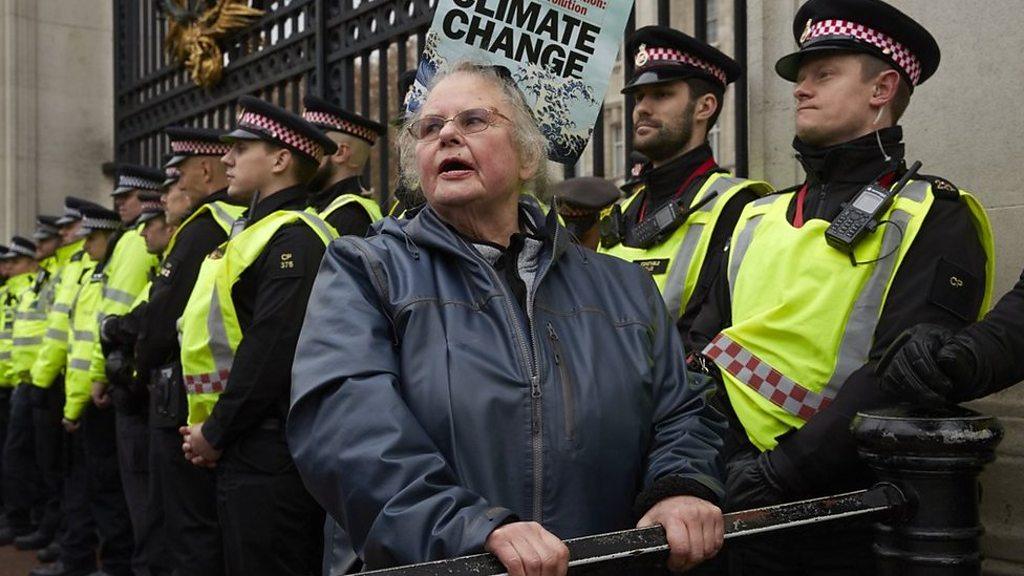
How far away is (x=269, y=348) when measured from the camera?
4.34 metres

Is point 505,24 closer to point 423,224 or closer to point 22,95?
point 423,224

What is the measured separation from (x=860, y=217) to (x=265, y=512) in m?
2.49

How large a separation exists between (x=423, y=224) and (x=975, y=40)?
226cm

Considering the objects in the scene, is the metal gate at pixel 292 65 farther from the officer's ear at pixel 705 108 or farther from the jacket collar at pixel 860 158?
the jacket collar at pixel 860 158

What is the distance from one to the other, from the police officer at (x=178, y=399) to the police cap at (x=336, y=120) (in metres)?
0.60

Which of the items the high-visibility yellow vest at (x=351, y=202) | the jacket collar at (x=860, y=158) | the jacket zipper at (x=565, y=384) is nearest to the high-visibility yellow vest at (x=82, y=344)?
the high-visibility yellow vest at (x=351, y=202)

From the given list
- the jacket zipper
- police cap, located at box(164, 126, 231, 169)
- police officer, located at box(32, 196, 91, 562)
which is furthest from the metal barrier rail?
police officer, located at box(32, 196, 91, 562)

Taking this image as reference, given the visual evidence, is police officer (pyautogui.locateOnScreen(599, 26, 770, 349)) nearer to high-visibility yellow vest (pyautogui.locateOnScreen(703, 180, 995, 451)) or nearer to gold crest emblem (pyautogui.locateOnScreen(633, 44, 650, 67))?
gold crest emblem (pyautogui.locateOnScreen(633, 44, 650, 67))

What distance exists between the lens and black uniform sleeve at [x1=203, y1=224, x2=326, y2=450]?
14.1 feet

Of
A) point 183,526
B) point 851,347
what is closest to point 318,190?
point 183,526

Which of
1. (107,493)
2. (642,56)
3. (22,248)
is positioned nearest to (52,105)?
(22,248)

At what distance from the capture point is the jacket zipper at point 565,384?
2186 millimetres

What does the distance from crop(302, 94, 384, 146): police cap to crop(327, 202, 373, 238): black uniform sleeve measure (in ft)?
2.13

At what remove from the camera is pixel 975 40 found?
12.1 ft
